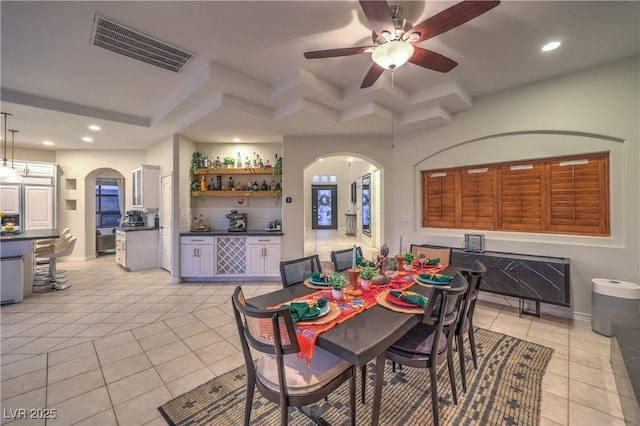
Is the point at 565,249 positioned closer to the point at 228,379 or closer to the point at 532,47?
the point at 532,47

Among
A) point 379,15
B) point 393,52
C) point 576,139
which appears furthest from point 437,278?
point 576,139

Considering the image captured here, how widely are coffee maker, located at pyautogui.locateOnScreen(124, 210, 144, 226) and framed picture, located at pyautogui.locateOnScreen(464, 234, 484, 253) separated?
680cm

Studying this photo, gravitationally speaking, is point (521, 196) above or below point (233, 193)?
below

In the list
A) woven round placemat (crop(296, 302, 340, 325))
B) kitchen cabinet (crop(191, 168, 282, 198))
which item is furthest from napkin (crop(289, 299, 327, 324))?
kitchen cabinet (crop(191, 168, 282, 198))

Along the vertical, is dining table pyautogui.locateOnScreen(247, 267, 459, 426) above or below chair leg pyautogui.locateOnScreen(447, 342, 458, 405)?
above

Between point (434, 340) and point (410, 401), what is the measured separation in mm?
616

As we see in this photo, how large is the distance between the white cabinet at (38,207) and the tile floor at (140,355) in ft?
10.4

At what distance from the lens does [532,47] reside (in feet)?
8.25

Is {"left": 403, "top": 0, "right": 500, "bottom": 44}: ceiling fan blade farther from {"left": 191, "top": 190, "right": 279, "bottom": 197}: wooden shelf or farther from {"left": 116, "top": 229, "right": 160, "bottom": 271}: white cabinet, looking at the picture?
{"left": 116, "top": 229, "right": 160, "bottom": 271}: white cabinet

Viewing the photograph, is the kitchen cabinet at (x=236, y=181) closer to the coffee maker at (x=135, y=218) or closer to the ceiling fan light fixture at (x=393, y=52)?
the coffee maker at (x=135, y=218)

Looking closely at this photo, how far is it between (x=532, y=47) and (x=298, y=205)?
3.66 metres

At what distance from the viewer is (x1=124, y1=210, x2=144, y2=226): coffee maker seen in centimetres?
589

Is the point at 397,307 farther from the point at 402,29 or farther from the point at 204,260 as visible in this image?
the point at 204,260

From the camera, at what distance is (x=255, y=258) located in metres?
4.74
